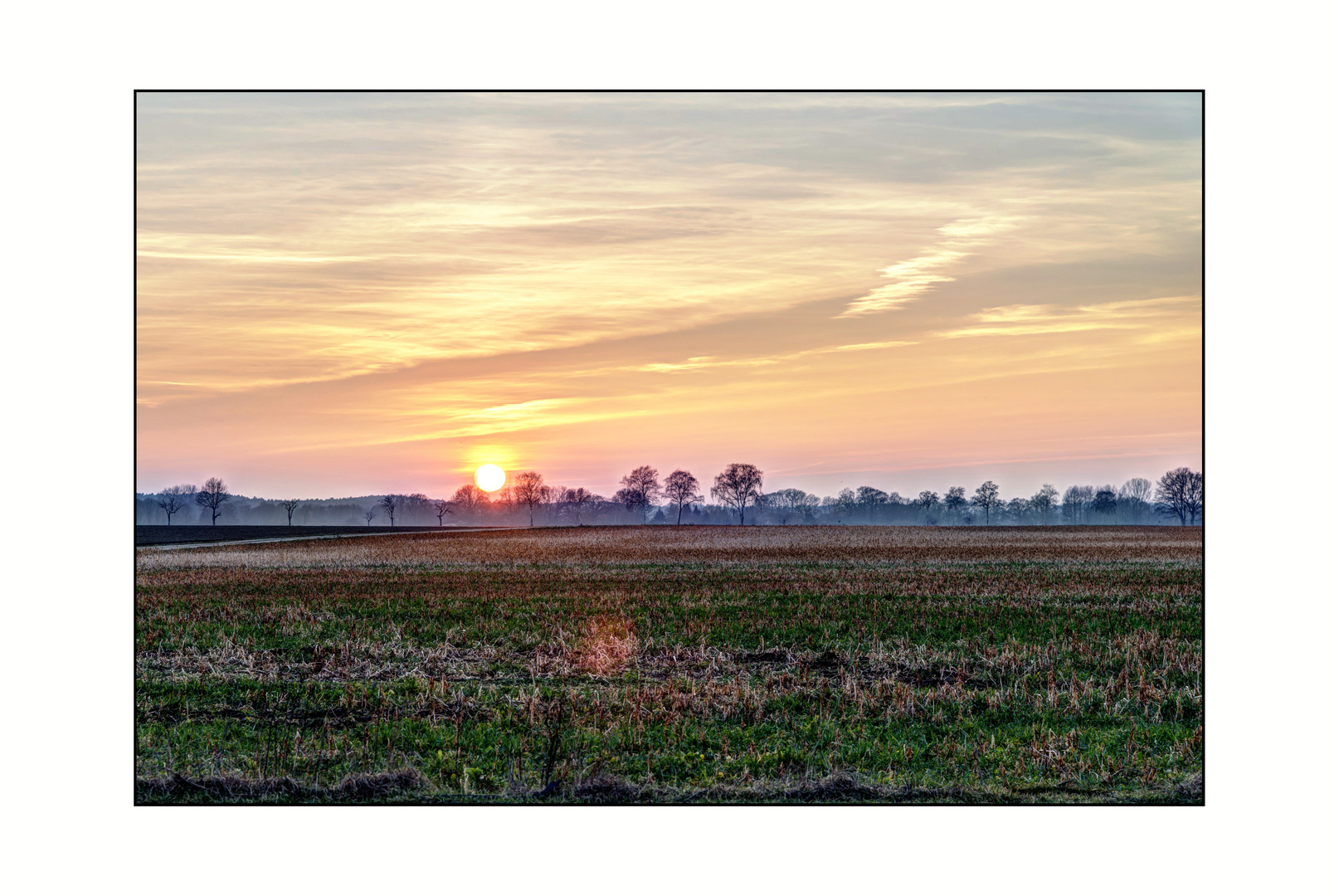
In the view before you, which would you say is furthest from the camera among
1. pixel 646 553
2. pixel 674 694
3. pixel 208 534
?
pixel 208 534

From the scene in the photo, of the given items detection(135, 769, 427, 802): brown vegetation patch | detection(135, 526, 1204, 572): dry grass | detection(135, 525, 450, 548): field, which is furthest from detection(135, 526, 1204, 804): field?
detection(135, 525, 450, 548): field

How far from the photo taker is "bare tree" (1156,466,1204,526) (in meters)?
148

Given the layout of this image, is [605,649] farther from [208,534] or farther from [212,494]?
[212,494]

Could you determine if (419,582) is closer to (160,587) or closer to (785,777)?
(160,587)

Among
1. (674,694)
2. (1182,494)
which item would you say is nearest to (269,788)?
(674,694)

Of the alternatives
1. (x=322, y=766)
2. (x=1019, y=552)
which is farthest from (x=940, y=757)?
(x=1019, y=552)

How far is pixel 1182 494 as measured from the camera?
162 meters

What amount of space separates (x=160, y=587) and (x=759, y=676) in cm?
2941

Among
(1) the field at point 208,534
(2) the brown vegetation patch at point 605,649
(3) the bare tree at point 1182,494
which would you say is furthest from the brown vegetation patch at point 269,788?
(3) the bare tree at point 1182,494

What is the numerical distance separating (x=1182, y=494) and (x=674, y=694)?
170 metres

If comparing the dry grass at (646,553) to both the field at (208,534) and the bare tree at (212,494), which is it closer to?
the field at (208,534)

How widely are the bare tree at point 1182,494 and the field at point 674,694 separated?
419 ft

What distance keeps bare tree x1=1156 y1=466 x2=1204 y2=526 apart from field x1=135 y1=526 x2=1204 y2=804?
419 ft

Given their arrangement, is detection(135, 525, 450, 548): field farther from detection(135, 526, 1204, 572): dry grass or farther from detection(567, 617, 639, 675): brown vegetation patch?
detection(567, 617, 639, 675): brown vegetation patch
